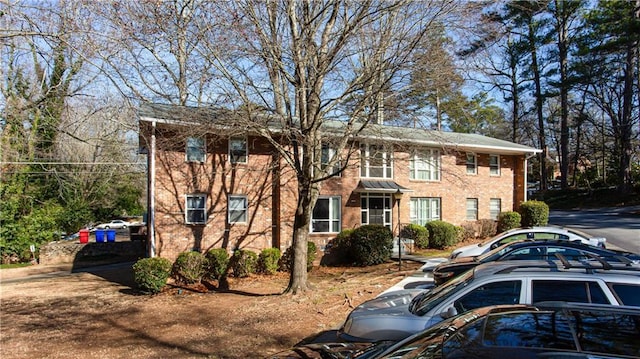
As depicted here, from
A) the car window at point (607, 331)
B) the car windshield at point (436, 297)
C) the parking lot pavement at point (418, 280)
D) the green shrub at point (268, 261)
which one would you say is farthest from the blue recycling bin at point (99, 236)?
the car window at point (607, 331)

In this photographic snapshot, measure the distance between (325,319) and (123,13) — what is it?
874 cm

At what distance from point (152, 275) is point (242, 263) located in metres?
3.19

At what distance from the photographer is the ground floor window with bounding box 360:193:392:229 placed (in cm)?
2044

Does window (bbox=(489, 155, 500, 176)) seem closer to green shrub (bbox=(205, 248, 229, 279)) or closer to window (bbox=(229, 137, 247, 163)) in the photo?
window (bbox=(229, 137, 247, 163))

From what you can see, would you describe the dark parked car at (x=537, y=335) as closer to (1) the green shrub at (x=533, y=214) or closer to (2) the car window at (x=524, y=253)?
(2) the car window at (x=524, y=253)

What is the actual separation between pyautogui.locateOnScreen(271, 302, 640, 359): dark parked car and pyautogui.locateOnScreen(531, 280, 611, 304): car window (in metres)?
1.64

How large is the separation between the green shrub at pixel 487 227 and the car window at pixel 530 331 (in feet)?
71.4

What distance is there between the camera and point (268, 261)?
1638cm

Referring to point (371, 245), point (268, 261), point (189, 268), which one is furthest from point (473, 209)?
point (189, 268)

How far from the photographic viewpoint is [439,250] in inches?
809

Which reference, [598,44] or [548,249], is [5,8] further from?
[598,44]

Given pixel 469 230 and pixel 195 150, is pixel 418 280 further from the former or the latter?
pixel 469 230

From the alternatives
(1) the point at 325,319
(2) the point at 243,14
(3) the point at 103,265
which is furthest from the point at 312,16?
(3) the point at 103,265

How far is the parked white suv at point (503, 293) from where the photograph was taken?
4328 mm
